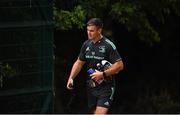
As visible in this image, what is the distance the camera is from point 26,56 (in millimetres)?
9977

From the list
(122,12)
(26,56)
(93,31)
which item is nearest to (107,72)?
(93,31)

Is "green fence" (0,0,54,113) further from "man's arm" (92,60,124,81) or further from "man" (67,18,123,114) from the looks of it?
"man's arm" (92,60,124,81)

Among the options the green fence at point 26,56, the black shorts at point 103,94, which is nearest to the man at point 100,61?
the black shorts at point 103,94

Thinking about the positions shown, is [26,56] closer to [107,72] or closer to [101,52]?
[101,52]

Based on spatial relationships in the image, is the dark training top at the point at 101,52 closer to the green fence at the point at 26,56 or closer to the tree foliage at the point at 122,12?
the green fence at the point at 26,56

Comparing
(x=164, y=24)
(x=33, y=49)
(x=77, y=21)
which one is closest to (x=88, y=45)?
(x=33, y=49)

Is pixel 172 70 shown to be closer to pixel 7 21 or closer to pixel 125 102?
pixel 125 102

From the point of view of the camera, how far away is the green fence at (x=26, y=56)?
9.85 m

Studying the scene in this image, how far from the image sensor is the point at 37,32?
1018 centimetres

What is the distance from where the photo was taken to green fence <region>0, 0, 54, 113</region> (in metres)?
9.85

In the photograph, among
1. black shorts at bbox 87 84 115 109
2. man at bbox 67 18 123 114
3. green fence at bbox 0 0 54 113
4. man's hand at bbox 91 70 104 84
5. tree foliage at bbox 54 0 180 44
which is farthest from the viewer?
Result: tree foliage at bbox 54 0 180 44

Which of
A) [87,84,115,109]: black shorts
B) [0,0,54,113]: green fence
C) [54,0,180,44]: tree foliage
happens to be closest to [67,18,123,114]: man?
[87,84,115,109]: black shorts

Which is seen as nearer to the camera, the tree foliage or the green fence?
the green fence

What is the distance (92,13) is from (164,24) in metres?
4.18
